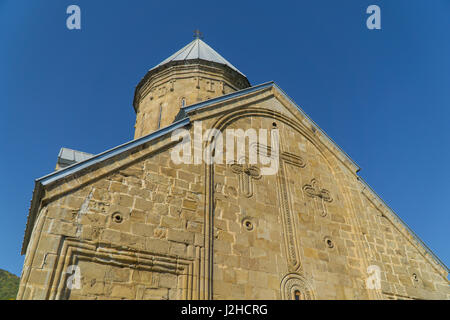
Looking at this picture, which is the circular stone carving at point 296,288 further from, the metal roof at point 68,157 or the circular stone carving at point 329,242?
the metal roof at point 68,157

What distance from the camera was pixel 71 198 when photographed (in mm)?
5871

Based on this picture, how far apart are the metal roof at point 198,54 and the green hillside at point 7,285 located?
108 feet

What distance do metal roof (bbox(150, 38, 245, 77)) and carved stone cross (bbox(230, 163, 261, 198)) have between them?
7.86m

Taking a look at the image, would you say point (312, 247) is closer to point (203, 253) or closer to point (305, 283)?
point (305, 283)

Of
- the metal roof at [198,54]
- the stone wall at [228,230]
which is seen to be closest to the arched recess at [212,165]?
the stone wall at [228,230]

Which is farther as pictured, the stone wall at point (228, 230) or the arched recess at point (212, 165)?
the arched recess at point (212, 165)

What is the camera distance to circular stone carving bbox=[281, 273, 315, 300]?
23.1 ft

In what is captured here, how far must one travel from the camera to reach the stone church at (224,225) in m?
5.61

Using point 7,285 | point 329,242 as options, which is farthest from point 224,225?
point 7,285

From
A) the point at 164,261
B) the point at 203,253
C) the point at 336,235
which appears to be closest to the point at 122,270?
the point at 164,261

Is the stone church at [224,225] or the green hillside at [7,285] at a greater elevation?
the green hillside at [7,285]

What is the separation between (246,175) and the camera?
830 centimetres

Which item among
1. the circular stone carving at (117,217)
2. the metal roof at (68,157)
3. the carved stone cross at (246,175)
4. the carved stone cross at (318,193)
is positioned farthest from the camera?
the metal roof at (68,157)
